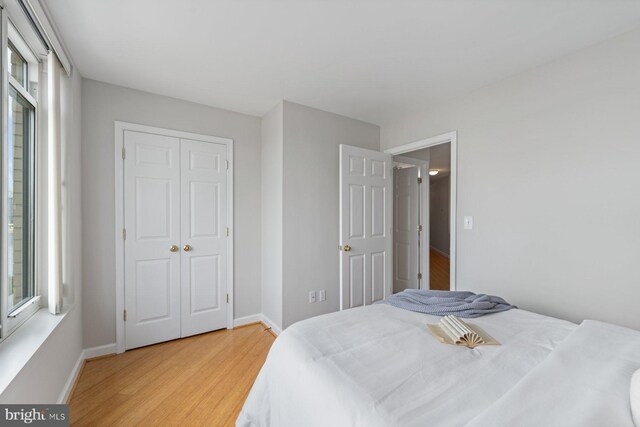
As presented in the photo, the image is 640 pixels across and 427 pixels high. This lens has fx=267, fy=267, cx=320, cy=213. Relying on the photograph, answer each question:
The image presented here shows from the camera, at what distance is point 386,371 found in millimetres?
1022

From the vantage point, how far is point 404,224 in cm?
390

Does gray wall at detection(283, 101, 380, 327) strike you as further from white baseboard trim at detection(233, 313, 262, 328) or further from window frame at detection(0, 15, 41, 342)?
window frame at detection(0, 15, 41, 342)

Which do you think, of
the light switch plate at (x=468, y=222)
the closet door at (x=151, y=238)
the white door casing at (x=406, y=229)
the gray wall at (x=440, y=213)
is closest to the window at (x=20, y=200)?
the closet door at (x=151, y=238)

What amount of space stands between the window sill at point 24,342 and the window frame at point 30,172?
0.12ft

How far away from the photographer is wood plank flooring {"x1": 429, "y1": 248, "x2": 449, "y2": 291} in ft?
15.4

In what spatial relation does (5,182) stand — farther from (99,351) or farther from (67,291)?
(99,351)

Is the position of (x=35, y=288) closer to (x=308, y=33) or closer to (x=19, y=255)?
(x=19, y=255)

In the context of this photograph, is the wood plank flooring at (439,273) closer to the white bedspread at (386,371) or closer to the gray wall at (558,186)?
the gray wall at (558,186)

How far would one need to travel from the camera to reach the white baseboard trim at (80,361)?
1.75m

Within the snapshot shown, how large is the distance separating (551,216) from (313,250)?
2024 mm

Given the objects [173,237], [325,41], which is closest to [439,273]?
[173,237]

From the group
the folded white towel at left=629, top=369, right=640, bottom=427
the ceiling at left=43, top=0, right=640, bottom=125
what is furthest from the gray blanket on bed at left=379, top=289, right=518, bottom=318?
the ceiling at left=43, top=0, right=640, bottom=125

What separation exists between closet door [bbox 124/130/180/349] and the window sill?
2.59ft

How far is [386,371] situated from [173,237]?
7.80ft
